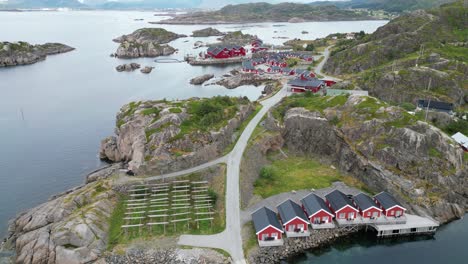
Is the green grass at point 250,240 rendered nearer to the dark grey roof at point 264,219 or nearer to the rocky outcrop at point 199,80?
the dark grey roof at point 264,219

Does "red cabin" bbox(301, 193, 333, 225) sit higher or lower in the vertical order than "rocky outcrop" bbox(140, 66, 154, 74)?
lower

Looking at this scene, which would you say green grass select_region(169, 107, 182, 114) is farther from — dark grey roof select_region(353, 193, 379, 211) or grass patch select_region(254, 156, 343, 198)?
dark grey roof select_region(353, 193, 379, 211)

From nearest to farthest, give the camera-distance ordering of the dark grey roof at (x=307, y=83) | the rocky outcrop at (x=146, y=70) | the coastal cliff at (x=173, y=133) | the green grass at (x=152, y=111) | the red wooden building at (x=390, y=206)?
the red wooden building at (x=390, y=206), the coastal cliff at (x=173, y=133), the green grass at (x=152, y=111), the dark grey roof at (x=307, y=83), the rocky outcrop at (x=146, y=70)

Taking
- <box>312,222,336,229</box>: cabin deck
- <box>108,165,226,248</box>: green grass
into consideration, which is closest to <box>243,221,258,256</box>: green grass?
<box>108,165,226,248</box>: green grass

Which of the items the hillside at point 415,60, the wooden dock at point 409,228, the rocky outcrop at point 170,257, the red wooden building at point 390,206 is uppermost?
the hillside at point 415,60

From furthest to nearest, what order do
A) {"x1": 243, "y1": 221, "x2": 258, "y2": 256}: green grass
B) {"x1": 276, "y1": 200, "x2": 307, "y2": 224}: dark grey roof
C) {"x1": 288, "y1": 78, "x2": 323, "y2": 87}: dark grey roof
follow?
1. {"x1": 288, "y1": 78, "x2": 323, "y2": 87}: dark grey roof
2. {"x1": 276, "y1": 200, "x2": 307, "y2": 224}: dark grey roof
3. {"x1": 243, "y1": 221, "x2": 258, "y2": 256}: green grass

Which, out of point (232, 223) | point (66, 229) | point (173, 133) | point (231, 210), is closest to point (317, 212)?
point (232, 223)

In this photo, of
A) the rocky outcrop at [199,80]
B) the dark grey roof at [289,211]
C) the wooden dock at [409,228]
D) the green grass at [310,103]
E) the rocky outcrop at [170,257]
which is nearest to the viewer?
the rocky outcrop at [170,257]

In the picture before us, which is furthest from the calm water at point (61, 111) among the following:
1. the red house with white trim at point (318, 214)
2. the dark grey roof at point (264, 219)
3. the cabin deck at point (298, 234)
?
the red house with white trim at point (318, 214)
